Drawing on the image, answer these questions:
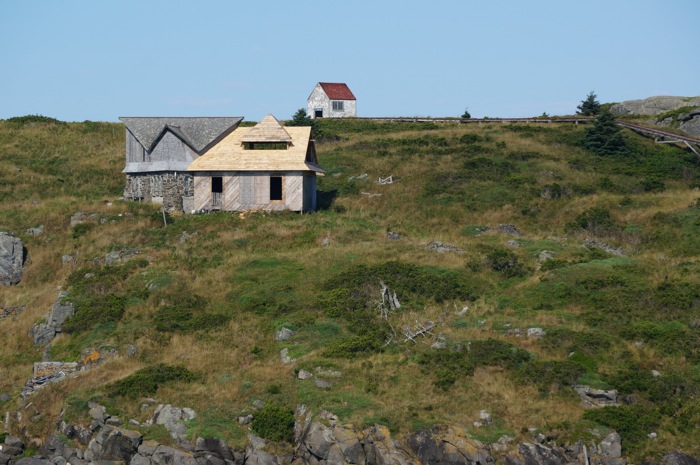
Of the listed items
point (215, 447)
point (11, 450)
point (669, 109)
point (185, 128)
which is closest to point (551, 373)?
point (215, 447)

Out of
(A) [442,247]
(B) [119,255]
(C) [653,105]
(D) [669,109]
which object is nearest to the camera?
(A) [442,247]

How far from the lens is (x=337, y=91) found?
96.1 metres

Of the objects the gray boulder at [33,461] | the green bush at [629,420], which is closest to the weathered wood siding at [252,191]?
the gray boulder at [33,461]

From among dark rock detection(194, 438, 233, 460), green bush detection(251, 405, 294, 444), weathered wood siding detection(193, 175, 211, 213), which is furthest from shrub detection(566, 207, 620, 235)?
dark rock detection(194, 438, 233, 460)

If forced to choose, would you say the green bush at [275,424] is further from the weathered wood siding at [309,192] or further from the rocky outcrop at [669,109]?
the rocky outcrop at [669,109]

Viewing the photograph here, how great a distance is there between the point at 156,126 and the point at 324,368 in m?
31.2

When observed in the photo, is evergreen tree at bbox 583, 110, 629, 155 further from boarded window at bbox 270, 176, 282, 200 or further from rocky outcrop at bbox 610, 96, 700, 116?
boarded window at bbox 270, 176, 282, 200

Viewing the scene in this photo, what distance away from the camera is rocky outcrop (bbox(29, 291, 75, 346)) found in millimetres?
38781

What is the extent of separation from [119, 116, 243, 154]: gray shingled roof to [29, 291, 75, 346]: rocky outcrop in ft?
63.1

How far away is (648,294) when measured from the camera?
37156mm

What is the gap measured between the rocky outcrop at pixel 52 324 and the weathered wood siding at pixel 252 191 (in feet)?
51.9

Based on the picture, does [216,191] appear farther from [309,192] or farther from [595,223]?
[595,223]

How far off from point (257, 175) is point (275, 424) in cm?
2646

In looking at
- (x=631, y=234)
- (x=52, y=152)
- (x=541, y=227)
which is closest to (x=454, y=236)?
(x=541, y=227)
